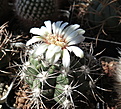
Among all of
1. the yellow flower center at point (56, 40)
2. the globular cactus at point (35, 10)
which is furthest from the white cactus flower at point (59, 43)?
the globular cactus at point (35, 10)

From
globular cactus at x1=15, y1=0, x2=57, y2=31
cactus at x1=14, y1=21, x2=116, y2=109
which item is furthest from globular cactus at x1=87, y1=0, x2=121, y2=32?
cactus at x1=14, y1=21, x2=116, y2=109

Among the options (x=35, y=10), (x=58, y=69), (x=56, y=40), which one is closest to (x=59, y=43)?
(x=56, y=40)

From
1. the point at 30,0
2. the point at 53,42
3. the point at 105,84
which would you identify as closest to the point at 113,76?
the point at 105,84

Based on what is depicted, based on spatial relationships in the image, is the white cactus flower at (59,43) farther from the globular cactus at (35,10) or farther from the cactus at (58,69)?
the globular cactus at (35,10)

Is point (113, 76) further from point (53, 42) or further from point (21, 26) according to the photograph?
point (21, 26)

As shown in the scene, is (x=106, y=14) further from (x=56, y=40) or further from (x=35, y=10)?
(x=56, y=40)

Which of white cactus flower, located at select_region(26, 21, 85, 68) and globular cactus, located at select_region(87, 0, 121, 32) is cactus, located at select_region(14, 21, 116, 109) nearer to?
white cactus flower, located at select_region(26, 21, 85, 68)
